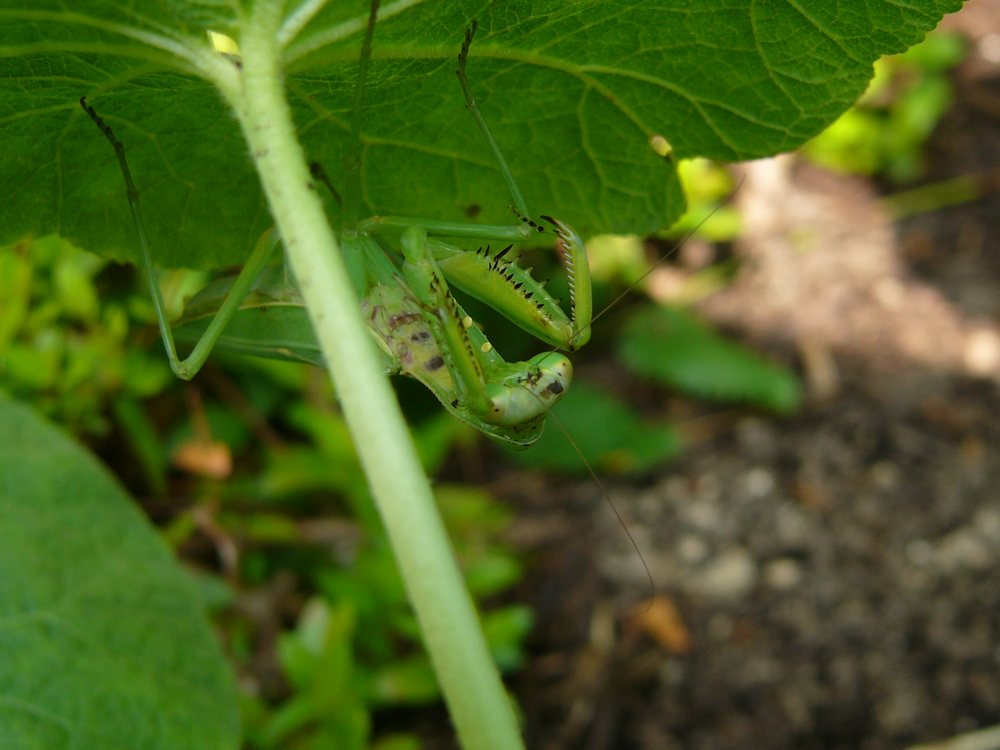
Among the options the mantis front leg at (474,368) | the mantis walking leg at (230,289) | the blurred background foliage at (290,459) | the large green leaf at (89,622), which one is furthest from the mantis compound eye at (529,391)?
→ the blurred background foliage at (290,459)

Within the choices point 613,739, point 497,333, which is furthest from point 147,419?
point 613,739

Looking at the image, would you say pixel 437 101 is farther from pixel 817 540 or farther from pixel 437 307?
pixel 817 540

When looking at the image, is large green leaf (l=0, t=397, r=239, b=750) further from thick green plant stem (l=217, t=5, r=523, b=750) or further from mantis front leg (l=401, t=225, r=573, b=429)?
thick green plant stem (l=217, t=5, r=523, b=750)

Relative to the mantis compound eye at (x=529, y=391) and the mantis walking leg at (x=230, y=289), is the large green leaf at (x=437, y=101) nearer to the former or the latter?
the mantis walking leg at (x=230, y=289)

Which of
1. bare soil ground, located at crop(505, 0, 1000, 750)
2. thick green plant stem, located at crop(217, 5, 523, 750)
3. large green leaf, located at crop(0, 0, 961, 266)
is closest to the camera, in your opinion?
thick green plant stem, located at crop(217, 5, 523, 750)

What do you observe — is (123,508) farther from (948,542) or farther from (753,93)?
(948,542)

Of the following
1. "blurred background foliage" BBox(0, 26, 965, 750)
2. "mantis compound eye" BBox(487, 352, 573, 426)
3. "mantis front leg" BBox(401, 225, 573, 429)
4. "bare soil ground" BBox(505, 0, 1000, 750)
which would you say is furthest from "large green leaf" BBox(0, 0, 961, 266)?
Result: "bare soil ground" BBox(505, 0, 1000, 750)
